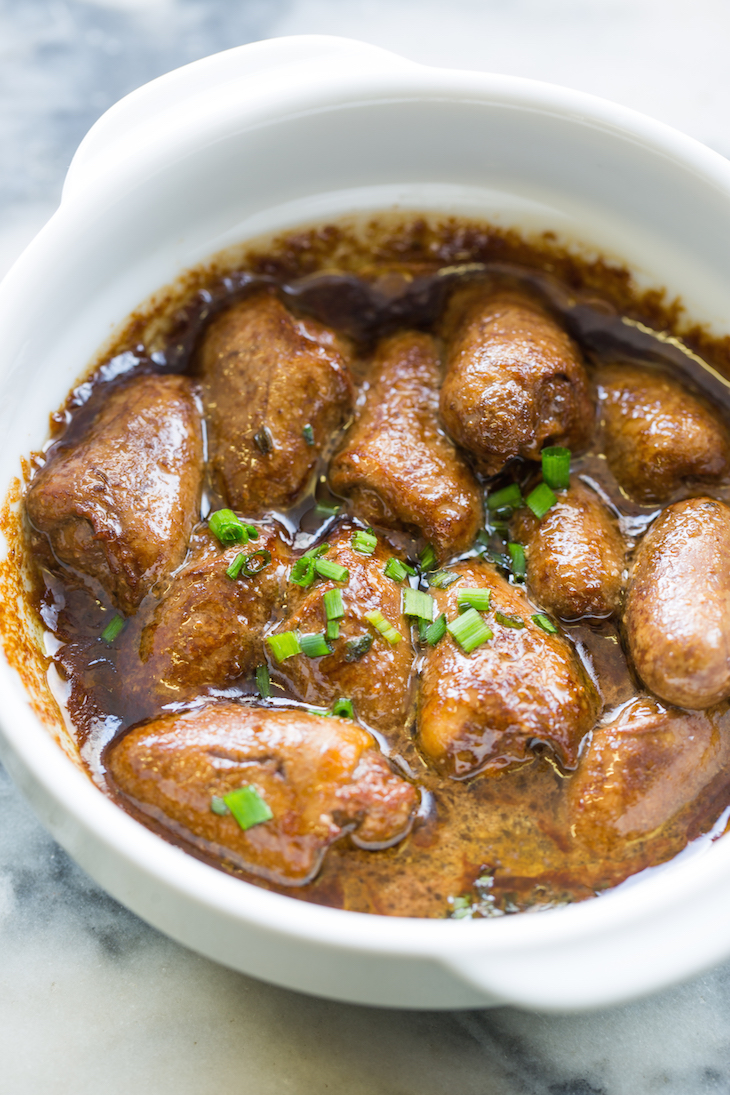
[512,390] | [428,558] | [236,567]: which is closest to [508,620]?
[428,558]

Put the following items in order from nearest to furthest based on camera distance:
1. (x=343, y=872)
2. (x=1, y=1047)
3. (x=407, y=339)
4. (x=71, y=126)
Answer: (x=343, y=872), (x=1, y=1047), (x=407, y=339), (x=71, y=126)

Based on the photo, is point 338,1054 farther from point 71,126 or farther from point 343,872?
point 71,126

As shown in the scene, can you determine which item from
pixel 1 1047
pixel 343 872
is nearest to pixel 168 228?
pixel 343 872

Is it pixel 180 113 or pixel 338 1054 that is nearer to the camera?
pixel 338 1054

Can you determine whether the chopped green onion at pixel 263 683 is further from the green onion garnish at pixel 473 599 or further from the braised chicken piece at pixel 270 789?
the green onion garnish at pixel 473 599


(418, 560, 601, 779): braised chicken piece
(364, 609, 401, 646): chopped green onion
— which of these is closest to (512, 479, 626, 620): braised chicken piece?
(418, 560, 601, 779): braised chicken piece

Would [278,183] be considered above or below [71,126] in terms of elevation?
above

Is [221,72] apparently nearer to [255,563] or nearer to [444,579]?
[255,563]
